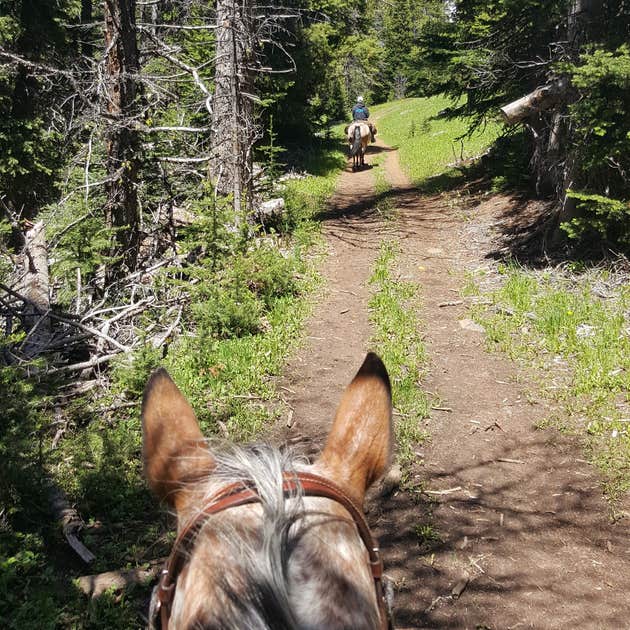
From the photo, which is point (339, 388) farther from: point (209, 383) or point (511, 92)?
point (511, 92)

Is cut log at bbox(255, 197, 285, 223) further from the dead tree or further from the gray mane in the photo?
the gray mane

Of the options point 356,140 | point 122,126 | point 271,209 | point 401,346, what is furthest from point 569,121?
point 356,140

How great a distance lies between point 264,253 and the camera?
8.30 m

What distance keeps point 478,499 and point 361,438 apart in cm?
301

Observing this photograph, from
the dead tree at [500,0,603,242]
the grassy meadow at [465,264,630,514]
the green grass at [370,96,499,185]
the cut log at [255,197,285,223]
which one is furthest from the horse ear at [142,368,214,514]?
the green grass at [370,96,499,185]

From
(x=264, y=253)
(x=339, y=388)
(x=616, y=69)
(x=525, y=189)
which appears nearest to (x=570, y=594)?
(x=339, y=388)

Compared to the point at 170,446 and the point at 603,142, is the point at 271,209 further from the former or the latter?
the point at 170,446

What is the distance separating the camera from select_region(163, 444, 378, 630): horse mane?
1.09 m

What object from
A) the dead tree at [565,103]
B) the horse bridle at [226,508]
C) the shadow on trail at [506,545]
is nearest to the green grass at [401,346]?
the shadow on trail at [506,545]

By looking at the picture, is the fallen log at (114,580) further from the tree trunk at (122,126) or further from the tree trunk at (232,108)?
the tree trunk at (232,108)

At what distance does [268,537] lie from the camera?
1185mm

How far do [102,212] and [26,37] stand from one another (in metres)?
6.84

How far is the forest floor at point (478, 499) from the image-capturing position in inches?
139

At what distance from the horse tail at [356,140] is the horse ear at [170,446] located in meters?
18.9
